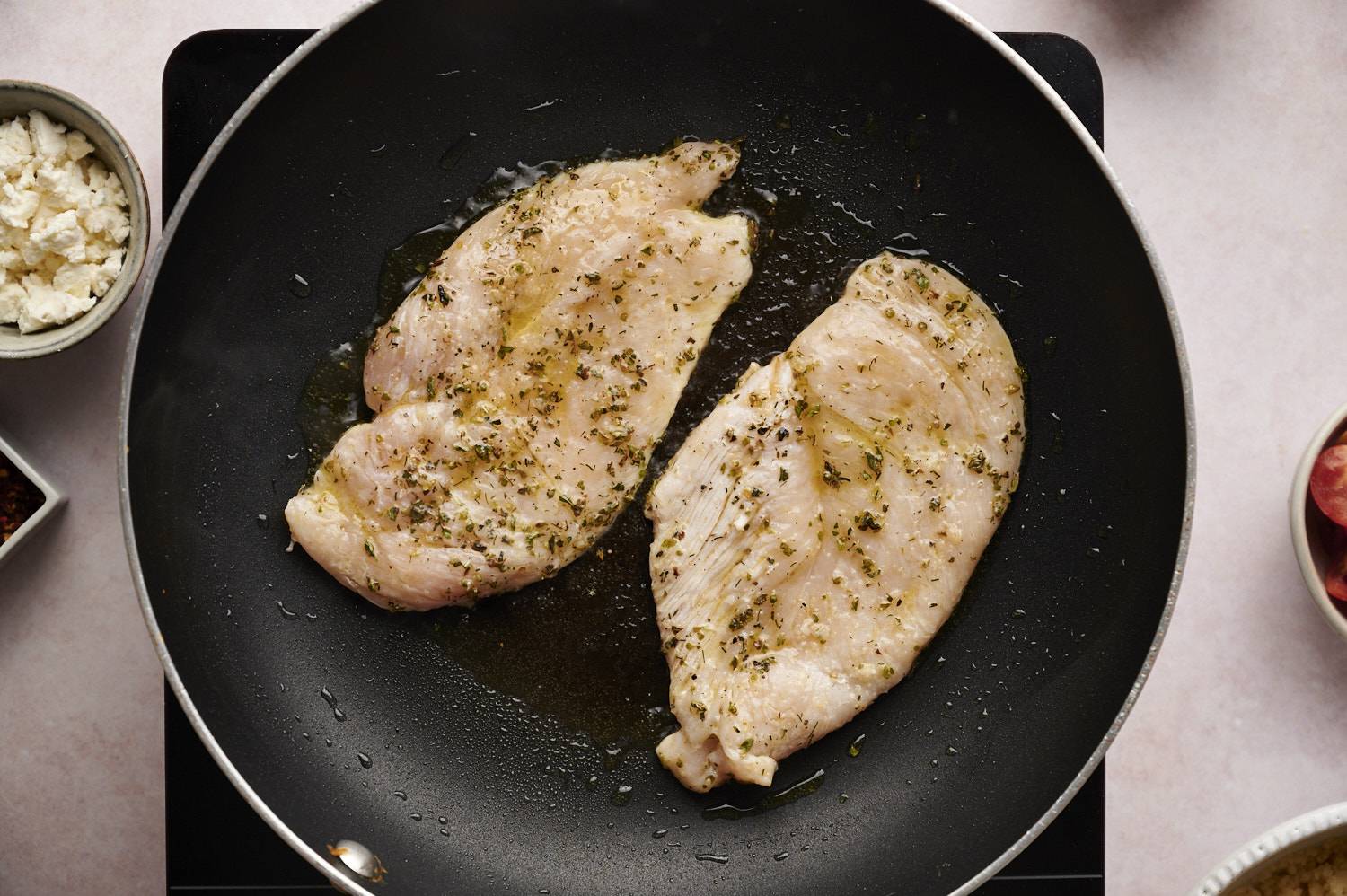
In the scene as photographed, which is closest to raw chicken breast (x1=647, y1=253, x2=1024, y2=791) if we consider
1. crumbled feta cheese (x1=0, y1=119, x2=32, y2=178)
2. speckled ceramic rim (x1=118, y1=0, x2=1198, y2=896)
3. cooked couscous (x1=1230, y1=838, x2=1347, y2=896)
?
speckled ceramic rim (x1=118, y1=0, x2=1198, y2=896)

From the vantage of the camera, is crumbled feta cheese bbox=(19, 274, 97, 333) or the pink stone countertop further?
the pink stone countertop

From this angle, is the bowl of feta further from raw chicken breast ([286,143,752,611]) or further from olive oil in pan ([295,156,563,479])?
raw chicken breast ([286,143,752,611])

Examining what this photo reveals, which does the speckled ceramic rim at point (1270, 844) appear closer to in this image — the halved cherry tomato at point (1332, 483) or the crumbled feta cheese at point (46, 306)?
the halved cherry tomato at point (1332, 483)

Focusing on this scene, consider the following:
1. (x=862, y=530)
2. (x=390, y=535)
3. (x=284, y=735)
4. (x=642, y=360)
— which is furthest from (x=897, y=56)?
(x=284, y=735)

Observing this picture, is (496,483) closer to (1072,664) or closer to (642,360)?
(642,360)

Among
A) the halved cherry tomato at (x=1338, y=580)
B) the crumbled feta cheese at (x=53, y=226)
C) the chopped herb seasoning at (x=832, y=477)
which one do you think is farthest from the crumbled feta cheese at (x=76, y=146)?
the halved cherry tomato at (x=1338, y=580)

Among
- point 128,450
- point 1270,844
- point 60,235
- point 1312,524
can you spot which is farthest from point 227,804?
point 1312,524
